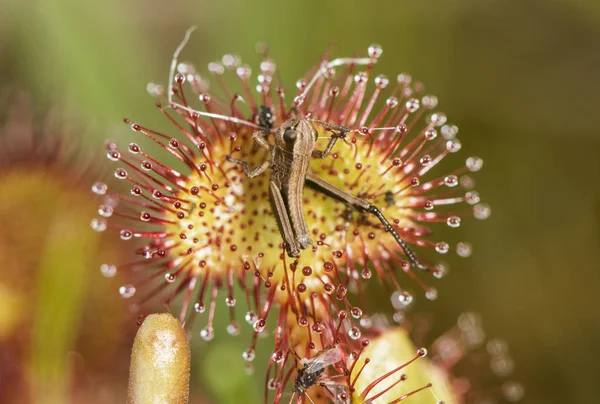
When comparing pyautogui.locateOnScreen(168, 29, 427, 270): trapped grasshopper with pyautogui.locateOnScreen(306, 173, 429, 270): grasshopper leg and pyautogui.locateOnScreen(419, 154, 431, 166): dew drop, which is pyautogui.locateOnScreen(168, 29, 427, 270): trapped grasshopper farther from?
pyautogui.locateOnScreen(419, 154, 431, 166): dew drop

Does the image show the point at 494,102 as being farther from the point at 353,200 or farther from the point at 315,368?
the point at 315,368

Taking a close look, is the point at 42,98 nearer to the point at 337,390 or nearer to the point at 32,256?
the point at 32,256

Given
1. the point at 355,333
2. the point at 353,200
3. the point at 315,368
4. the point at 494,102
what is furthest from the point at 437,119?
the point at 494,102

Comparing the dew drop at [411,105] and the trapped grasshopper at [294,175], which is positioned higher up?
the dew drop at [411,105]

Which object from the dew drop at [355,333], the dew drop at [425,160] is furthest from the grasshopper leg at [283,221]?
the dew drop at [425,160]

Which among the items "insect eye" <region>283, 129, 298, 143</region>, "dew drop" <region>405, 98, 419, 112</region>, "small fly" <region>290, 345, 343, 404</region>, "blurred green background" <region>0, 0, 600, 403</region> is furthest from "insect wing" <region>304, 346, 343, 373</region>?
"blurred green background" <region>0, 0, 600, 403</region>

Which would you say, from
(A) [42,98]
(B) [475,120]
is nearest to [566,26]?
(B) [475,120]

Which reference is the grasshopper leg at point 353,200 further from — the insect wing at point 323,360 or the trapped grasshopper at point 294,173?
the insect wing at point 323,360
